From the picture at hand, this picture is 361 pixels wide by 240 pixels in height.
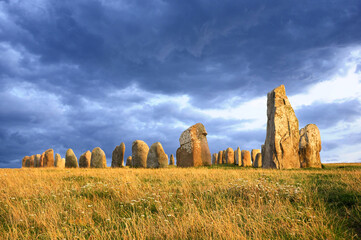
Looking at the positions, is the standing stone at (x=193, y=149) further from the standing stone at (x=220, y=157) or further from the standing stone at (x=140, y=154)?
the standing stone at (x=220, y=157)

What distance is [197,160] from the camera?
22734 mm

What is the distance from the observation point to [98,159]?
27.0 meters

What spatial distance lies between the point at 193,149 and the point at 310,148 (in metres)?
9.86

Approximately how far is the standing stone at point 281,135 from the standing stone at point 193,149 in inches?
199

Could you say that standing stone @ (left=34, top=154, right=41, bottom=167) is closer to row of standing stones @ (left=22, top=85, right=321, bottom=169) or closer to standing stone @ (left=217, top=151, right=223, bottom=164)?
row of standing stones @ (left=22, top=85, right=321, bottom=169)

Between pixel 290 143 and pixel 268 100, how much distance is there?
→ 394 cm

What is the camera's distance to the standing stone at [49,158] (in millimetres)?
31922

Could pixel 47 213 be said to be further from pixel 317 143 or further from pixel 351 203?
pixel 317 143

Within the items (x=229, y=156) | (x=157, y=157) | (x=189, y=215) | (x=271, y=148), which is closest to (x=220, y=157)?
(x=229, y=156)

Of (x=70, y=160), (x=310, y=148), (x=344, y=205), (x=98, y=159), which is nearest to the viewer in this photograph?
(x=344, y=205)

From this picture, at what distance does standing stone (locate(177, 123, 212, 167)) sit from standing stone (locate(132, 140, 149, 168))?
322cm

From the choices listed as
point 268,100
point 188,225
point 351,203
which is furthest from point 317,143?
point 188,225

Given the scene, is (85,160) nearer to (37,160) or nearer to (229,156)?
(37,160)

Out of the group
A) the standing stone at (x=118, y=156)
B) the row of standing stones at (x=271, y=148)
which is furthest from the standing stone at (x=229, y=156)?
the standing stone at (x=118, y=156)
